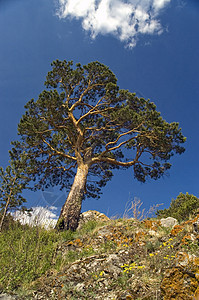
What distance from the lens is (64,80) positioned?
12375mm

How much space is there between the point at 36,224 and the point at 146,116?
7.71 meters

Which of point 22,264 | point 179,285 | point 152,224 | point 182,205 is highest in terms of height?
point 182,205

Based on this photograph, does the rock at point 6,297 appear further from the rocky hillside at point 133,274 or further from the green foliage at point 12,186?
the green foliage at point 12,186

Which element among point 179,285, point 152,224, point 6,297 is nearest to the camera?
point 179,285

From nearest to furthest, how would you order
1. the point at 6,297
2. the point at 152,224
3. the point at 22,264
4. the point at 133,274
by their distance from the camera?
the point at 6,297
the point at 133,274
the point at 22,264
the point at 152,224

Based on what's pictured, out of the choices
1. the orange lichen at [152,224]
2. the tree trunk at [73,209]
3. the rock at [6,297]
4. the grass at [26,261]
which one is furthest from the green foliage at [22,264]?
the tree trunk at [73,209]

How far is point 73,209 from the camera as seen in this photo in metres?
9.09

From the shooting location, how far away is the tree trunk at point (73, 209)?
858 cm

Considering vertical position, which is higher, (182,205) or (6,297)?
(182,205)

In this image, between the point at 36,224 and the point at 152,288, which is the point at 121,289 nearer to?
the point at 152,288

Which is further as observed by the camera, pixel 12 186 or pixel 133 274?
pixel 12 186

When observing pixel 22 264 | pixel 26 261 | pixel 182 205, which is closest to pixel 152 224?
pixel 26 261

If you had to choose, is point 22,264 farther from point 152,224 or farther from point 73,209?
point 73,209

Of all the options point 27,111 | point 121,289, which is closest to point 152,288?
point 121,289
